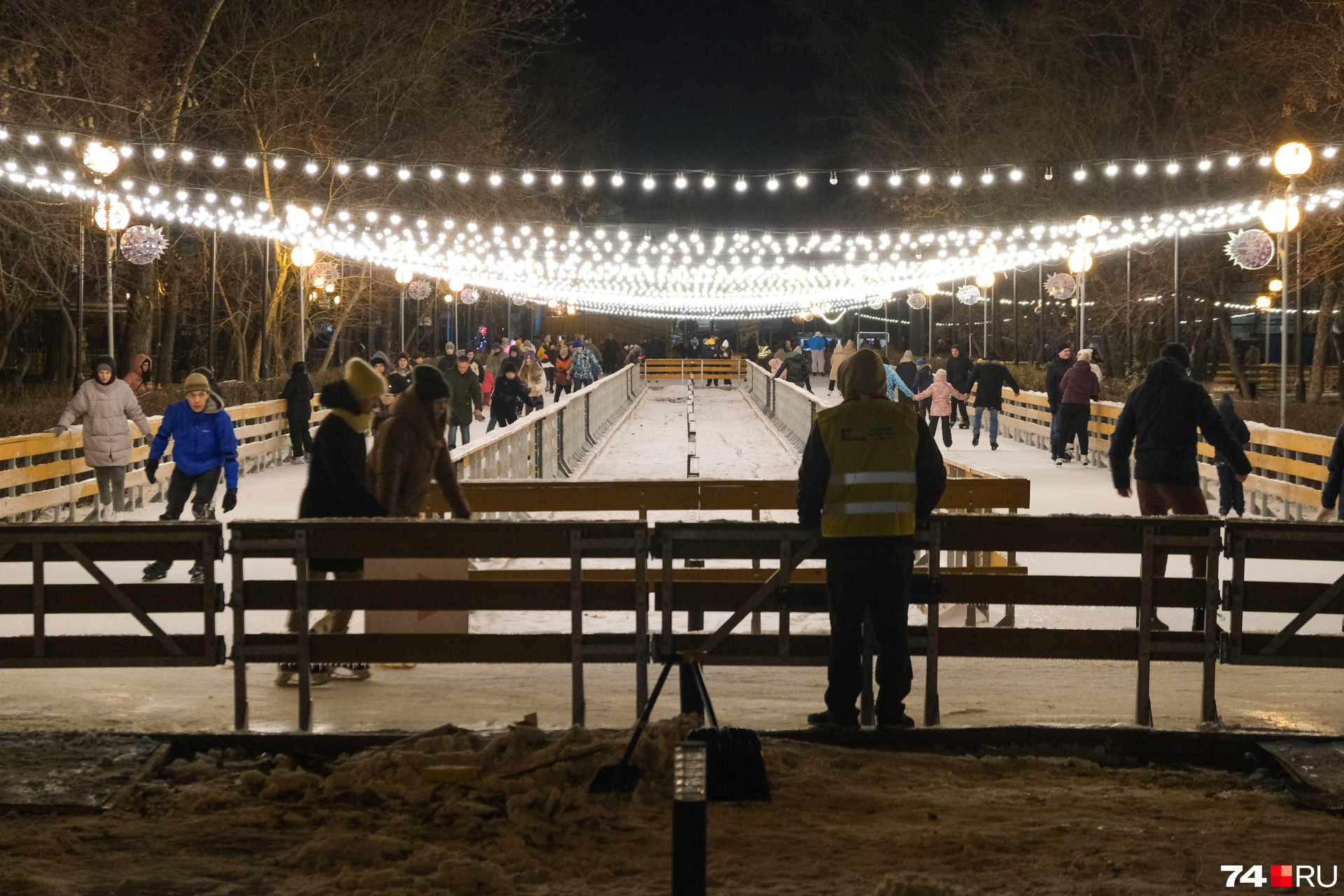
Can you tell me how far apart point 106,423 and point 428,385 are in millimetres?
5996

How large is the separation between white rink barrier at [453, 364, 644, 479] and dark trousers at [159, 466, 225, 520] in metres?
1.72

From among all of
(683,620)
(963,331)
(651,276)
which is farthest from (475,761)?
(963,331)

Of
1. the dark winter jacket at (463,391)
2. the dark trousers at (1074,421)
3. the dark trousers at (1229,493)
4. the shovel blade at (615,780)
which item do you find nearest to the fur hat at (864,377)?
the shovel blade at (615,780)

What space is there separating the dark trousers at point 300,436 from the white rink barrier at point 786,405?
684cm

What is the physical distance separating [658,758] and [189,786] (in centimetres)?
162

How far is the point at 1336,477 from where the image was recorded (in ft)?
28.2

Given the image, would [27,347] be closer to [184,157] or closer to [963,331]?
[184,157]

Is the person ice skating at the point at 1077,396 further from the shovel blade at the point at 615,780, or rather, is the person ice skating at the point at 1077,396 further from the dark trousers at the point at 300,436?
the shovel blade at the point at 615,780

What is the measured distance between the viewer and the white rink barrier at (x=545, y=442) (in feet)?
38.9

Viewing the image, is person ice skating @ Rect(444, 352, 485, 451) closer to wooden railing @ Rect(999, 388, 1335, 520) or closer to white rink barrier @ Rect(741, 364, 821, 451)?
white rink barrier @ Rect(741, 364, 821, 451)

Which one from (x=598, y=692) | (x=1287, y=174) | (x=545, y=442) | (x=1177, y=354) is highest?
(x=1287, y=174)

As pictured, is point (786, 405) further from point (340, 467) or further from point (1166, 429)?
point (340, 467)

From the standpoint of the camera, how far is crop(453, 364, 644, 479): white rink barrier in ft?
38.9

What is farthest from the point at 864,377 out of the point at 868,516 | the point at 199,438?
the point at 199,438
